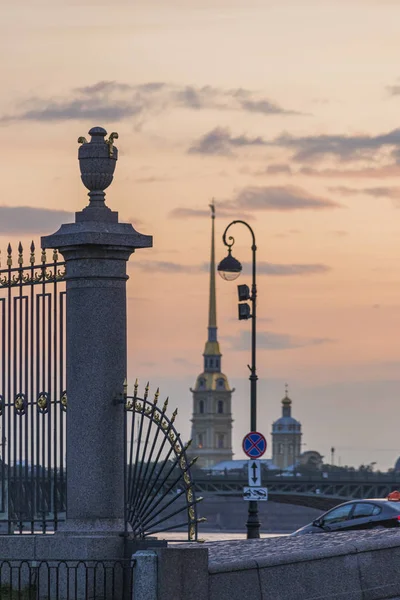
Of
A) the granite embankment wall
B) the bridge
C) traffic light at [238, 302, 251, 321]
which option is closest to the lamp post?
traffic light at [238, 302, 251, 321]

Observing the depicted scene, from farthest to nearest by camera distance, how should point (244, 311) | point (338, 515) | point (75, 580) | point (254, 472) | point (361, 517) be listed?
point (244, 311)
point (254, 472)
point (338, 515)
point (361, 517)
point (75, 580)

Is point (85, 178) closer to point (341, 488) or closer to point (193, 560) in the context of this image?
point (193, 560)

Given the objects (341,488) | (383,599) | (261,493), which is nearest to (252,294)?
(261,493)

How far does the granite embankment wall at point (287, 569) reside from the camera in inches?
634

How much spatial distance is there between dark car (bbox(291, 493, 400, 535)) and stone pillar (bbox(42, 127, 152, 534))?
13007 mm

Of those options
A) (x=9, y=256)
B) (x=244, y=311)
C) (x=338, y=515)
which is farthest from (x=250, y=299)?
(x=9, y=256)

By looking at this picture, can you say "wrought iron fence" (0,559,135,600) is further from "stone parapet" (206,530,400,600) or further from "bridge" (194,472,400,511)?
"bridge" (194,472,400,511)

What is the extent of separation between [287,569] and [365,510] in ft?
42.3

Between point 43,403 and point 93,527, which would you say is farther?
point 43,403

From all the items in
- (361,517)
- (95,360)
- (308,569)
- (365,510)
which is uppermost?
(95,360)

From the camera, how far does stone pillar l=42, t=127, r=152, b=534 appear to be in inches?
691

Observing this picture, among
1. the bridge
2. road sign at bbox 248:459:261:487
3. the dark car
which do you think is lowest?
the bridge

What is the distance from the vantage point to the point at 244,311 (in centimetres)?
3728

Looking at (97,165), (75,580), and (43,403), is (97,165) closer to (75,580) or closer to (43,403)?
(43,403)
